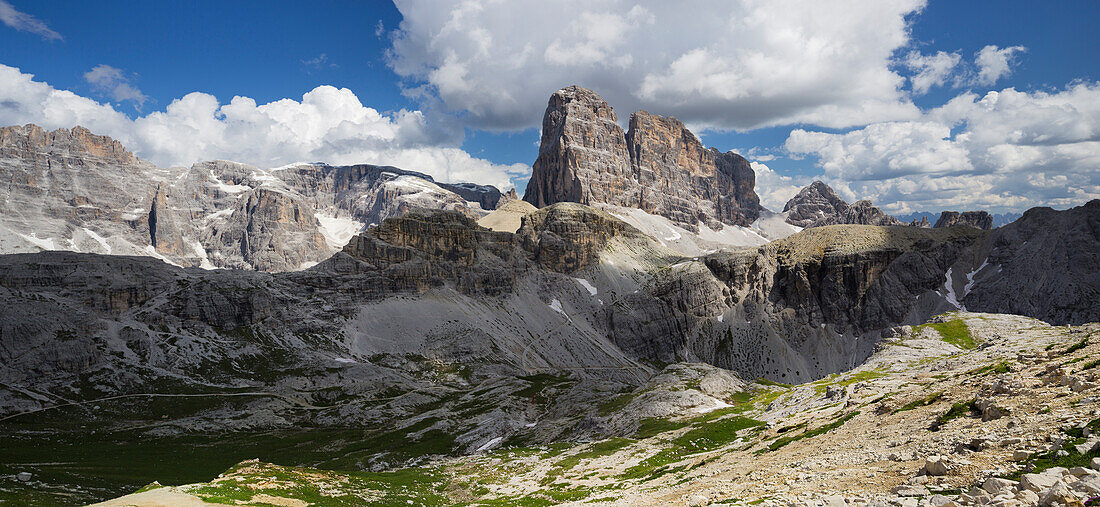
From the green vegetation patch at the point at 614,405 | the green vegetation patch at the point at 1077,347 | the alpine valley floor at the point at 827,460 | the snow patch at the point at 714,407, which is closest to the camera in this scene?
the alpine valley floor at the point at 827,460

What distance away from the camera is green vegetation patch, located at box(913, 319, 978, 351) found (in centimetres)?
12625

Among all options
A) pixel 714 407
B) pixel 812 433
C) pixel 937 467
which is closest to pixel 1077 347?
pixel 812 433

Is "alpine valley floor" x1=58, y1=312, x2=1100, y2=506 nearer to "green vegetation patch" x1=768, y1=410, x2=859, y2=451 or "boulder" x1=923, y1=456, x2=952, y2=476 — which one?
"boulder" x1=923, y1=456, x2=952, y2=476

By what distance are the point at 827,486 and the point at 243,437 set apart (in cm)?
16237

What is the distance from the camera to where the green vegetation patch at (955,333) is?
414 ft

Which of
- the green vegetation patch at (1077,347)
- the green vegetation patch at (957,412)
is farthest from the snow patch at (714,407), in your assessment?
the green vegetation patch at (957,412)

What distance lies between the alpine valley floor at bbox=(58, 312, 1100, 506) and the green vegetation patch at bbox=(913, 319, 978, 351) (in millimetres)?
25636

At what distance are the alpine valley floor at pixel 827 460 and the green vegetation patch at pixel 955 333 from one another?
2564 cm

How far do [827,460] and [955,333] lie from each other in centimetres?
12476

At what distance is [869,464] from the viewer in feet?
104

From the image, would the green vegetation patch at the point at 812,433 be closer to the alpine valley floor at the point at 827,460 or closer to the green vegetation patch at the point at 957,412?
the alpine valley floor at the point at 827,460

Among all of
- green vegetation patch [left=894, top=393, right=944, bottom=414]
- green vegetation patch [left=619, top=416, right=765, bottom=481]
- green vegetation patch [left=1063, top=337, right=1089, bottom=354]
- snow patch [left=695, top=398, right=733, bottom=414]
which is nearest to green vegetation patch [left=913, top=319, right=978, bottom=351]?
snow patch [left=695, top=398, right=733, bottom=414]

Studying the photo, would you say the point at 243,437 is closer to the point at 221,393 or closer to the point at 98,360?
the point at 221,393

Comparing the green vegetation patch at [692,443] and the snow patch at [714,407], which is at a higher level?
the green vegetation patch at [692,443]
